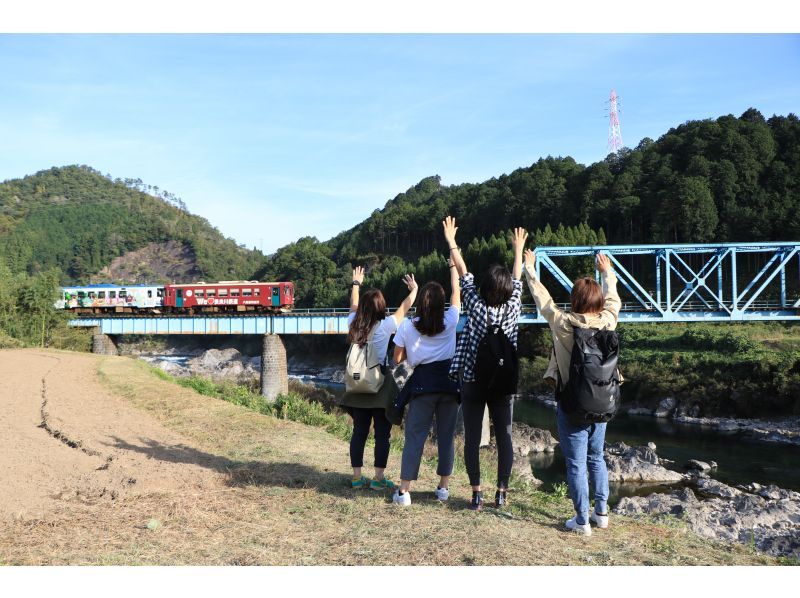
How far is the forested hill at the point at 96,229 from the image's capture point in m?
120

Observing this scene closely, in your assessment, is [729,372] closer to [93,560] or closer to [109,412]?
[109,412]

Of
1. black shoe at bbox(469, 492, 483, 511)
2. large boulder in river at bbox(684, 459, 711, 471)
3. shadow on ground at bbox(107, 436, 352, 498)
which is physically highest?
black shoe at bbox(469, 492, 483, 511)

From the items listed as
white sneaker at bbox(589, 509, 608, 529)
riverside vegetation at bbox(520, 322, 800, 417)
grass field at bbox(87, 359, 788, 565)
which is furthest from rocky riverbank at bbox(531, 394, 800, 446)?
white sneaker at bbox(589, 509, 608, 529)

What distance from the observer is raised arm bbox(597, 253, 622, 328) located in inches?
178

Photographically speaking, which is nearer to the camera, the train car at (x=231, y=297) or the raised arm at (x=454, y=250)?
the raised arm at (x=454, y=250)

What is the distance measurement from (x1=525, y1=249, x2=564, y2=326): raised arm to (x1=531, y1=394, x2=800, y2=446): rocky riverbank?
20839 millimetres

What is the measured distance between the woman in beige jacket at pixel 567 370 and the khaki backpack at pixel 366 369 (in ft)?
4.87

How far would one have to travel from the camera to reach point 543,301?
4570 mm

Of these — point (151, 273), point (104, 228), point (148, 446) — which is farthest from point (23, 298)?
point (104, 228)

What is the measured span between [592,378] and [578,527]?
109 cm

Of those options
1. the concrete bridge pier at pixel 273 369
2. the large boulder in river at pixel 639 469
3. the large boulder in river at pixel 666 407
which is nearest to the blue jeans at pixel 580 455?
the large boulder in river at pixel 639 469

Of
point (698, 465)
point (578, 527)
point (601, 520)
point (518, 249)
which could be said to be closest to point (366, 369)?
point (518, 249)

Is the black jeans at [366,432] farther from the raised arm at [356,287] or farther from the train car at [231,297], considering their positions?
the train car at [231,297]

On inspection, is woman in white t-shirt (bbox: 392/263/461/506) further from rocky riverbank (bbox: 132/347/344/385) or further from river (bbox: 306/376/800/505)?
rocky riverbank (bbox: 132/347/344/385)
